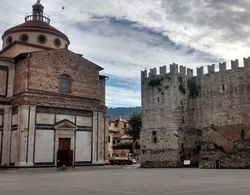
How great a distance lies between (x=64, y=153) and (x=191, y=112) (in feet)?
49.5

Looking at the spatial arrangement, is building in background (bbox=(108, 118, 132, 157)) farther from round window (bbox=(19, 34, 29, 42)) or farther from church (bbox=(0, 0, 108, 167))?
round window (bbox=(19, 34, 29, 42))

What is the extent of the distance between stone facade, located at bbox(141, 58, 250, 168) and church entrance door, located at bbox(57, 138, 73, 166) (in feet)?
31.4

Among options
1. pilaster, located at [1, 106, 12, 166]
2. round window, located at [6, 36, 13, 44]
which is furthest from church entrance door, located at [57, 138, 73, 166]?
round window, located at [6, 36, 13, 44]

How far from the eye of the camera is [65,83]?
3988 cm

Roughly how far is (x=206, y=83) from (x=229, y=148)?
25.8ft

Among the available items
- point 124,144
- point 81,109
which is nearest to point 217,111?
point 81,109

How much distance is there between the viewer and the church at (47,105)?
118ft

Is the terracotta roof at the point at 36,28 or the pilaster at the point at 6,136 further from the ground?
the terracotta roof at the point at 36,28

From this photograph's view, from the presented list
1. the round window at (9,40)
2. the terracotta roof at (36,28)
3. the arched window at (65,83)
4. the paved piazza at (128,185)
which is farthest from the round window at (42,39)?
the paved piazza at (128,185)

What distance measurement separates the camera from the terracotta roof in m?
43.2

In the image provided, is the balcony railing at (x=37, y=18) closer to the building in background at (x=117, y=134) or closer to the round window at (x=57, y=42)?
the round window at (x=57, y=42)

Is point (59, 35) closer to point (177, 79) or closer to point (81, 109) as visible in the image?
point (81, 109)

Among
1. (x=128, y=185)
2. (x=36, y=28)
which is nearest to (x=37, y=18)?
(x=36, y=28)

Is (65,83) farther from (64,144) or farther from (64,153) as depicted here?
(64,153)
